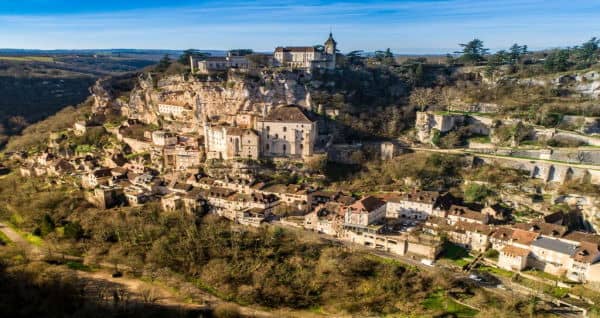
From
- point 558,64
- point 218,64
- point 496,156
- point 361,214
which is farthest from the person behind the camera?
point 558,64

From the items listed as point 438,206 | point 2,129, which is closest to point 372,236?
point 438,206

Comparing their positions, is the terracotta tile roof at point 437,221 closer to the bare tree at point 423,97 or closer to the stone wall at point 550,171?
the stone wall at point 550,171

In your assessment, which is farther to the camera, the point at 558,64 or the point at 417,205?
the point at 558,64

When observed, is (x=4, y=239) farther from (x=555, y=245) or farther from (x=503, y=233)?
(x=555, y=245)

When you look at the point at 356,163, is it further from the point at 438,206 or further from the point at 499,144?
the point at 499,144

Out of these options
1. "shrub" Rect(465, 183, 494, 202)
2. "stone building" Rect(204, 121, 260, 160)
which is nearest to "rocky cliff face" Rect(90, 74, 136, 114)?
"stone building" Rect(204, 121, 260, 160)

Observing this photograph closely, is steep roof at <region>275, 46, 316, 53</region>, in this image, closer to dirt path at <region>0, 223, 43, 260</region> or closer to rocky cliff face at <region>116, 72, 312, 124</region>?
rocky cliff face at <region>116, 72, 312, 124</region>

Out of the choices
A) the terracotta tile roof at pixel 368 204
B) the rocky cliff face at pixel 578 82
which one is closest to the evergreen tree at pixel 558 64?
the rocky cliff face at pixel 578 82

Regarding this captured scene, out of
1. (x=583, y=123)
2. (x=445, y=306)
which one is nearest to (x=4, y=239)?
(x=445, y=306)
